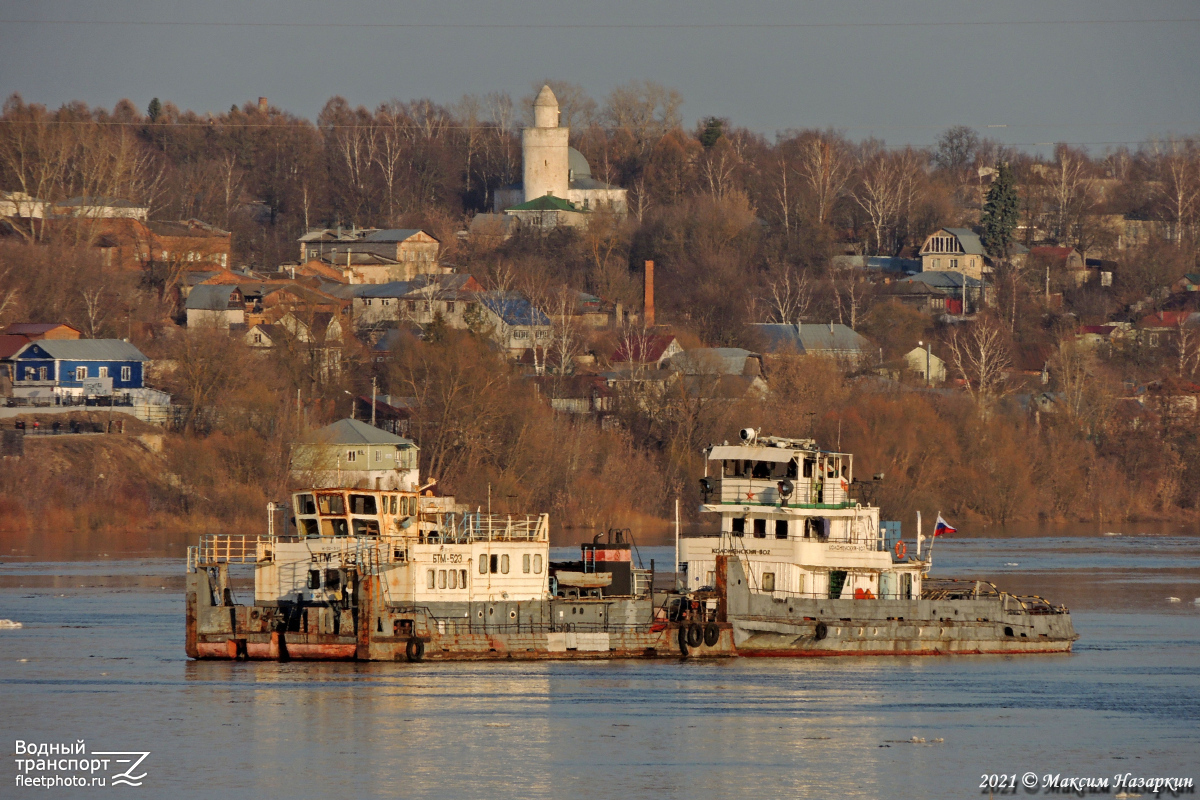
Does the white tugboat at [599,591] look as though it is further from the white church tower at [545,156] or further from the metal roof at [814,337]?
the white church tower at [545,156]

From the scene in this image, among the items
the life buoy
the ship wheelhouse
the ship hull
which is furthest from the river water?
the ship wheelhouse

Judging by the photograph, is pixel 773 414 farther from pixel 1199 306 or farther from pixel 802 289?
pixel 1199 306

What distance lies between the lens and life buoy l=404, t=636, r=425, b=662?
49344 millimetres

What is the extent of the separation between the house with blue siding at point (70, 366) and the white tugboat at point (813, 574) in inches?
2967

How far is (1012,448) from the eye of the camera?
370 feet

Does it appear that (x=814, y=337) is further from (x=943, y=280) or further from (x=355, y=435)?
(x=355, y=435)

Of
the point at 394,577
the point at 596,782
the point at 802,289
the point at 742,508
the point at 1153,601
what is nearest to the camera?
the point at 596,782

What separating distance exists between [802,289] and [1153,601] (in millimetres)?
101363

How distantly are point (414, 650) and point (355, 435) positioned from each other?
53.2 m

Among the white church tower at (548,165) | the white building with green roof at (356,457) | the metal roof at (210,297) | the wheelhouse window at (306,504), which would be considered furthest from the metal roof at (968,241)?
the wheelhouse window at (306,504)

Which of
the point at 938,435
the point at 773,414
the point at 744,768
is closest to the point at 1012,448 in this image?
the point at 938,435

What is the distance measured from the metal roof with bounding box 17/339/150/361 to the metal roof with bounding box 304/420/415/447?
25.0 metres

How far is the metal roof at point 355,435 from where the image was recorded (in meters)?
100

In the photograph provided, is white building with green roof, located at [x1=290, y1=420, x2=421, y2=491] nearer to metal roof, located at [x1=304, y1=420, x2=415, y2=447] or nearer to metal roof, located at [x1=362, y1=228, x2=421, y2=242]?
metal roof, located at [x1=304, y1=420, x2=415, y2=447]
